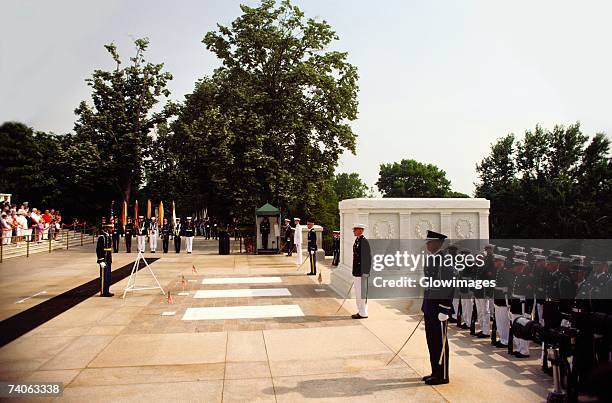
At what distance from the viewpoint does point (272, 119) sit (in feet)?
111

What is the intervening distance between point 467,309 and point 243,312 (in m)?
5.01

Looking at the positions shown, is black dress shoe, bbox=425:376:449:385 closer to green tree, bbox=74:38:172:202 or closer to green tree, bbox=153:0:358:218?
green tree, bbox=153:0:358:218

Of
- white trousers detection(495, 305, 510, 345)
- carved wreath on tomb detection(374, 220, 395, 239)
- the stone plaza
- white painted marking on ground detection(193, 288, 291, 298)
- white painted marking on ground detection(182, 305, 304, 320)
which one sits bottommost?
the stone plaza

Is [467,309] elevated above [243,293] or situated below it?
above

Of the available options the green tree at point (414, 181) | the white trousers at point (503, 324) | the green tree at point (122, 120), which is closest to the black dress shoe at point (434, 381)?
the white trousers at point (503, 324)

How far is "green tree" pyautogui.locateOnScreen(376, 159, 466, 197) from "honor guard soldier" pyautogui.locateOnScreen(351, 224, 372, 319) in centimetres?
8976

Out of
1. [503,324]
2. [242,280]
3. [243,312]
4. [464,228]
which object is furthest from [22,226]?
[503,324]

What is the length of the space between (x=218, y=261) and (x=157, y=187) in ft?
70.2

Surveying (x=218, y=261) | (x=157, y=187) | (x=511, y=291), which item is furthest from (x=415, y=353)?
(x=157, y=187)

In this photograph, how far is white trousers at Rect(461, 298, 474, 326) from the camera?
9.95 metres

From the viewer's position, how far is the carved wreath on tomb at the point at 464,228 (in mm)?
14875

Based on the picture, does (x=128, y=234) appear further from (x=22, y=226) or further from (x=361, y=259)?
(x=361, y=259)

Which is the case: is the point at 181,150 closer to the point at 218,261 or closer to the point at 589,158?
the point at 218,261

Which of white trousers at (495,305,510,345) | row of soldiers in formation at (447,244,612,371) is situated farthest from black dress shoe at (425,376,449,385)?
white trousers at (495,305,510,345)
